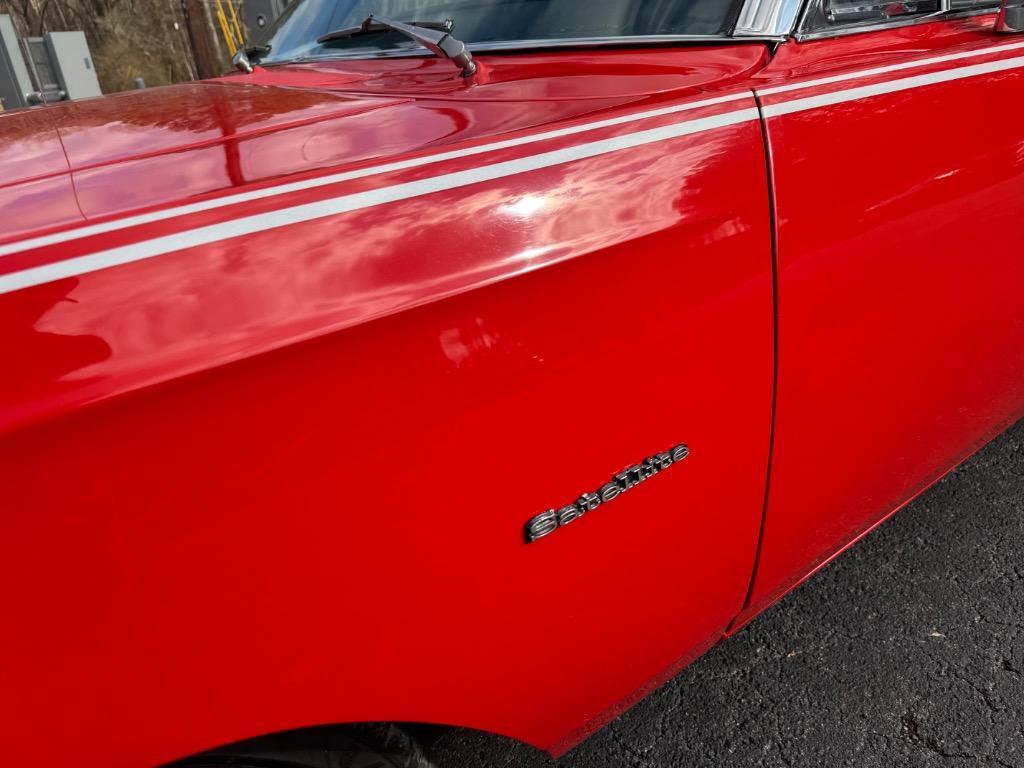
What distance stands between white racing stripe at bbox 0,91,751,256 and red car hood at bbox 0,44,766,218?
0.16ft

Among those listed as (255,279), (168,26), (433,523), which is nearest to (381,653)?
(433,523)

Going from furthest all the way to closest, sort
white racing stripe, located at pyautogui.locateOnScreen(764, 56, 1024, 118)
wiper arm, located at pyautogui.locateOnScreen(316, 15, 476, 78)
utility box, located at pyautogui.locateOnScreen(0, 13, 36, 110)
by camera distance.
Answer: utility box, located at pyautogui.locateOnScreen(0, 13, 36, 110) < wiper arm, located at pyautogui.locateOnScreen(316, 15, 476, 78) < white racing stripe, located at pyautogui.locateOnScreen(764, 56, 1024, 118)

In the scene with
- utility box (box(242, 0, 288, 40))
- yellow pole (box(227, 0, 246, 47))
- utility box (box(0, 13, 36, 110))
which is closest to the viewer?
utility box (box(242, 0, 288, 40))

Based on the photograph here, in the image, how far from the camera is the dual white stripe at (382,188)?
2.60 ft

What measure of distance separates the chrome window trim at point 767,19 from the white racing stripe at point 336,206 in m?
0.38

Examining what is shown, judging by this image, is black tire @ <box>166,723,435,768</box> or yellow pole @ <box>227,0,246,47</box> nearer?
black tire @ <box>166,723,435,768</box>

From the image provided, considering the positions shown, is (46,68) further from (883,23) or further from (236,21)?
(883,23)

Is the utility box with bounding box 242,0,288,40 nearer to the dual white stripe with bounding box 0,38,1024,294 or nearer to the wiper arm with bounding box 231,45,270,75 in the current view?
the wiper arm with bounding box 231,45,270,75

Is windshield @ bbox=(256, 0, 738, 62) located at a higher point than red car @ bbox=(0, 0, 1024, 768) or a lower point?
higher

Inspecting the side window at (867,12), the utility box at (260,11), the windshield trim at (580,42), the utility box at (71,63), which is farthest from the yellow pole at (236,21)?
the side window at (867,12)

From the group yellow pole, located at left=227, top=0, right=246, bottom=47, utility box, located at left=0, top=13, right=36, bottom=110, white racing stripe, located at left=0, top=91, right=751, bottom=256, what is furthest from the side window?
yellow pole, located at left=227, top=0, right=246, bottom=47

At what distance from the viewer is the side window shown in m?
1.52

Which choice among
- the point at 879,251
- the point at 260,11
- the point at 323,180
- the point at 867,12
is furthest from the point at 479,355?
the point at 260,11

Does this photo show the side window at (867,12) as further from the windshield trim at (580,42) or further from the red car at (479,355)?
the windshield trim at (580,42)
